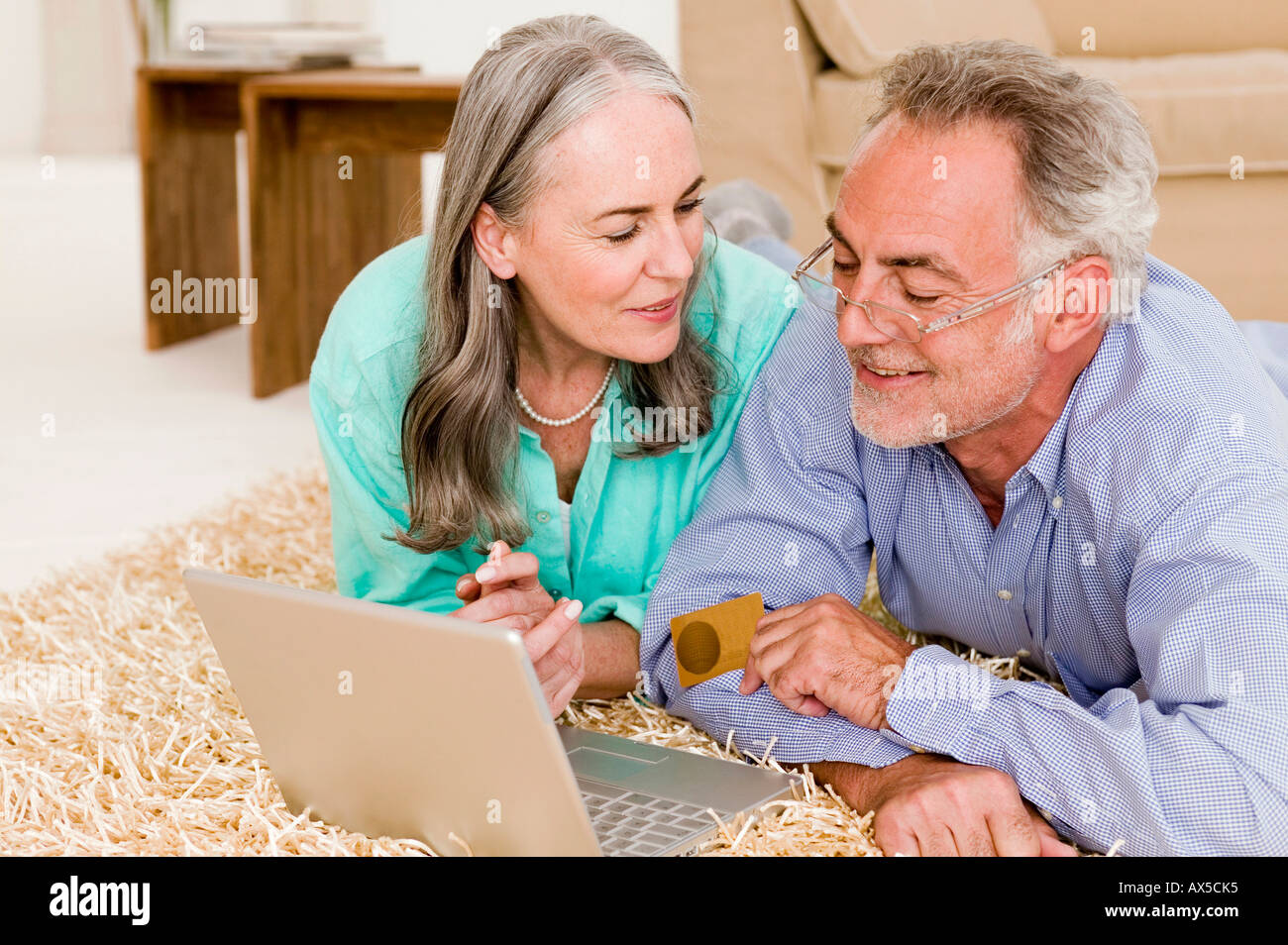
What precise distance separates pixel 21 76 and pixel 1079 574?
5.21 metres

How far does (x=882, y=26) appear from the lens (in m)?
2.58

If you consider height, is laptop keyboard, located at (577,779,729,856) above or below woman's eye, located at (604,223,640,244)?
below

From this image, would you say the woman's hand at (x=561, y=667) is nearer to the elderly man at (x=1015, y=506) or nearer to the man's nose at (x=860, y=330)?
the elderly man at (x=1015, y=506)

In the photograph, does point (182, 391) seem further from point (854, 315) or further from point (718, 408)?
point (854, 315)

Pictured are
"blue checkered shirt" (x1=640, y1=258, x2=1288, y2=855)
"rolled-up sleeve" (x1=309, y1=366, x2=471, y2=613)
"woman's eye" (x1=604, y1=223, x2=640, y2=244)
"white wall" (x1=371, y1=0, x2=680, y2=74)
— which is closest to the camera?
"blue checkered shirt" (x1=640, y1=258, x2=1288, y2=855)

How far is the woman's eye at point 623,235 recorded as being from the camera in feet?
4.75

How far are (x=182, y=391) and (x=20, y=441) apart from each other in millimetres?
453

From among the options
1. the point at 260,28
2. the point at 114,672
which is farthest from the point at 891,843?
the point at 260,28

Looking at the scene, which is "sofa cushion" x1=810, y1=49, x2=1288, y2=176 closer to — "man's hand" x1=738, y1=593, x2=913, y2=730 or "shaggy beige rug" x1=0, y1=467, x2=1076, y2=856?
"shaggy beige rug" x1=0, y1=467, x2=1076, y2=856

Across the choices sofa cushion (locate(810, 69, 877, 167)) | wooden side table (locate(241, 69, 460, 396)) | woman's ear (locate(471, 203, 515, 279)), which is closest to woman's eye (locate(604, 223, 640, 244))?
woman's ear (locate(471, 203, 515, 279))

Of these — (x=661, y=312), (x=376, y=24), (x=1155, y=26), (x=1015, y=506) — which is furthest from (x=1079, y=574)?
(x=376, y=24)

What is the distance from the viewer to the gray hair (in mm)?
1281

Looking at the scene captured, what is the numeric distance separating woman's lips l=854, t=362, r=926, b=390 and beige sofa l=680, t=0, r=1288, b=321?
120 cm

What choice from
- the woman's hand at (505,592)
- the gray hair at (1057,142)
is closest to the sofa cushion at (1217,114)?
the gray hair at (1057,142)
